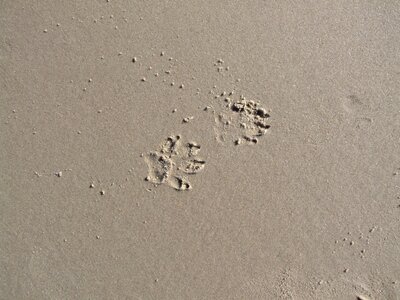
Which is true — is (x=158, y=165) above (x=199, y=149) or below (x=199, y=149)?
below

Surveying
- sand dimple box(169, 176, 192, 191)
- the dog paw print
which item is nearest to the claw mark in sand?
the dog paw print

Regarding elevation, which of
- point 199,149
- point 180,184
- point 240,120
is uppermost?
point 240,120

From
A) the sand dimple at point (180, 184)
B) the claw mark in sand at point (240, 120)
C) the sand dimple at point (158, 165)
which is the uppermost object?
the claw mark in sand at point (240, 120)

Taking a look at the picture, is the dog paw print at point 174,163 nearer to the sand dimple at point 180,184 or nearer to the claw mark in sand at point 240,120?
the sand dimple at point 180,184

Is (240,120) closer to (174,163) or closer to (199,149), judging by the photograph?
(199,149)

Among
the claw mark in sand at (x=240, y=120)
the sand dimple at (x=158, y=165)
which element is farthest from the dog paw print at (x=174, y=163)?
the claw mark in sand at (x=240, y=120)

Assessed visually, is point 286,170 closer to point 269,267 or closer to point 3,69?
point 269,267

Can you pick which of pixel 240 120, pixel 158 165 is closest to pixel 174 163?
pixel 158 165
